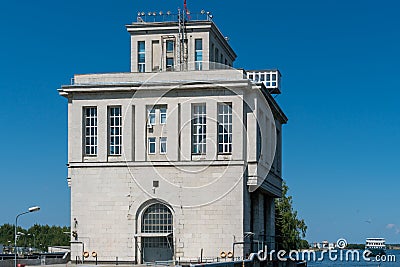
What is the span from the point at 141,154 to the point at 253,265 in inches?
560

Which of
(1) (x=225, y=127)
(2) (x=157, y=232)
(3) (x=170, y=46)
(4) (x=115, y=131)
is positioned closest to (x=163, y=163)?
(4) (x=115, y=131)

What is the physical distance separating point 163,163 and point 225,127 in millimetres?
6447

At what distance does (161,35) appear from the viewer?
3255 inches

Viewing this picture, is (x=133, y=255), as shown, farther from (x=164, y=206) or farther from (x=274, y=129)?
(x=274, y=129)

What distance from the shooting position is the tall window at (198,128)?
70637mm

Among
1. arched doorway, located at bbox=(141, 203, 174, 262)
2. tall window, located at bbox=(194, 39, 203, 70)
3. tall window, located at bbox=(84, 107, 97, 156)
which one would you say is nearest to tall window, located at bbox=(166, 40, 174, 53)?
tall window, located at bbox=(194, 39, 203, 70)

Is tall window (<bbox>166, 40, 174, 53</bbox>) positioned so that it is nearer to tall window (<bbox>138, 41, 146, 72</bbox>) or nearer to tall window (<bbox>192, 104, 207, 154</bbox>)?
tall window (<bbox>138, 41, 146, 72</bbox>)

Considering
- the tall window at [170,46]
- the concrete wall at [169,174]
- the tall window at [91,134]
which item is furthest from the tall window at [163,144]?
the tall window at [170,46]

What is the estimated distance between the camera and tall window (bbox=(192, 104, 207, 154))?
7064 centimetres

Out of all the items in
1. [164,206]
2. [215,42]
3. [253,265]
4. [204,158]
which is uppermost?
[215,42]

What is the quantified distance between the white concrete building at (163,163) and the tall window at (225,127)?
0.29 ft

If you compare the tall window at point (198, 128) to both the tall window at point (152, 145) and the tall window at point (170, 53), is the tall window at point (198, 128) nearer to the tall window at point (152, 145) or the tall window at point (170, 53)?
the tall window at point (152, 145)

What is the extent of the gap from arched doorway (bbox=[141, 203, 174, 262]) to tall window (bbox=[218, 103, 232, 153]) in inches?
301

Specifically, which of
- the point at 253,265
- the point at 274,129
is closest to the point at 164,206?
the point at 253,265
